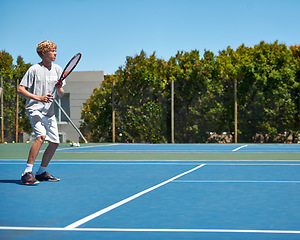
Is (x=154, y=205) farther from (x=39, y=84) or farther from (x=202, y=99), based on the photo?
(x=202, y=99)

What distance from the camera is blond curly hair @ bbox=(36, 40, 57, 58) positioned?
8156 millimetres

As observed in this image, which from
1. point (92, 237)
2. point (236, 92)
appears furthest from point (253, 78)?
point (92, 237)

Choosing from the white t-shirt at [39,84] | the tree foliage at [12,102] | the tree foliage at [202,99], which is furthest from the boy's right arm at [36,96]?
the tree foliage at [12,102]

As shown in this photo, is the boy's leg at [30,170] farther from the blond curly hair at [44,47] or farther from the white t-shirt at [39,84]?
the blond curly hair at [44,47]

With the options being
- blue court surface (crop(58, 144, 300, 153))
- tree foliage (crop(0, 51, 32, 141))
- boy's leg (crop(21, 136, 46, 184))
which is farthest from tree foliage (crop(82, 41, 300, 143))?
boy's leg (crop(21, 136, 46, 184))

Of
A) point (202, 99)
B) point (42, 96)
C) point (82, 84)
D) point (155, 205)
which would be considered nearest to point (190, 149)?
point (202, 99)

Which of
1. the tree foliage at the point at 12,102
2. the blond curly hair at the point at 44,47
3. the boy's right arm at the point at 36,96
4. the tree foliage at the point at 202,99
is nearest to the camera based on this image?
the boy's right arm at the point at 36,96

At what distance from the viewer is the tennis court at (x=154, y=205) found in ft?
15.2

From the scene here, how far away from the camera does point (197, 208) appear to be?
19.2ft

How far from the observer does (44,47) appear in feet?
26.8

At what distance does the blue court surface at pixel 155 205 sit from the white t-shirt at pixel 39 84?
3.41 ft

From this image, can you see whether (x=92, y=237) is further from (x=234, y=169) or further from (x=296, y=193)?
(x=234, y=169)

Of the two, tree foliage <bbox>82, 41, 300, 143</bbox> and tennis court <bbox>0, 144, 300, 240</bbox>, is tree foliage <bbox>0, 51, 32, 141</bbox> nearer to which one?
tree foliage <bbox>82, 41, 300, 143</bbox>

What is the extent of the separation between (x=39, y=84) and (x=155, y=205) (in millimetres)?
2926
